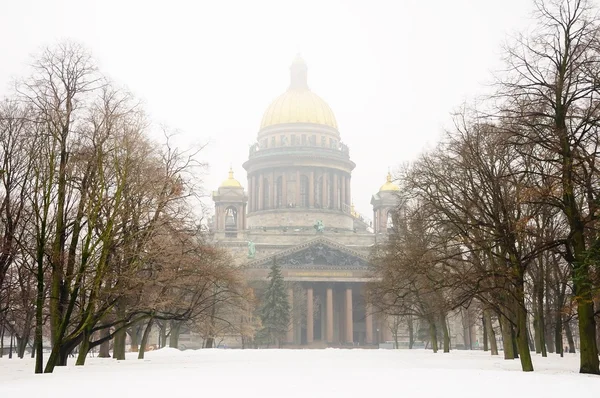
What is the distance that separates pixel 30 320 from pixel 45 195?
67.8ft

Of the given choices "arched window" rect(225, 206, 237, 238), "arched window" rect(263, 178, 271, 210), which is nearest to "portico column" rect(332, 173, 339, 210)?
"arched window" rect(263, 178, 271, 210)

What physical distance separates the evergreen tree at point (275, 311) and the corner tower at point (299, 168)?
109 feet

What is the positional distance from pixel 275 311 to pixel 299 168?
1650 inches

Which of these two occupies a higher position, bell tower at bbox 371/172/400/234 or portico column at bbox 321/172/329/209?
portico column at bbox 321/172/329/209

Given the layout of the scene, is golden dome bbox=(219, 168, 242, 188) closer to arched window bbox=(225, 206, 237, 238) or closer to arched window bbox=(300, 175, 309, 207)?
arched window bbox=(225, 206, 237, 238)

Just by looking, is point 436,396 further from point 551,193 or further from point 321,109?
point 321,109

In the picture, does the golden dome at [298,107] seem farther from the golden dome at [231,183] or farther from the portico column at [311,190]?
the golden dome at [231,183]

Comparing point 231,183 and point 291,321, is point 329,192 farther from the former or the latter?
point 291,321

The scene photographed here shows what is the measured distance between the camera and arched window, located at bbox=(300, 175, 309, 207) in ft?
384

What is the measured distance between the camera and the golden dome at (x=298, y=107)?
396 ft

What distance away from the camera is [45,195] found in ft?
81.1

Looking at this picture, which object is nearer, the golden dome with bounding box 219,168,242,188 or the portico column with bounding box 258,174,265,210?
the golden dome with bounding box 219,168,242,188

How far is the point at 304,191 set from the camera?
4668 inches

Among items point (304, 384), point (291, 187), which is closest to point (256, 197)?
point (291, 187)
